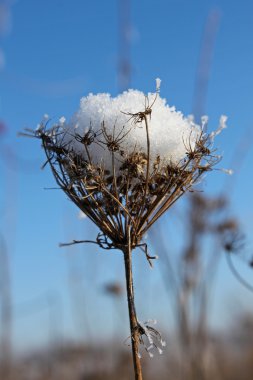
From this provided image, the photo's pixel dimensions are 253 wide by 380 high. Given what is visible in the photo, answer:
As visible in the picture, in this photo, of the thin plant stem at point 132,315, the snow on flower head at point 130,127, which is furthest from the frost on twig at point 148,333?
the snow on flower head at point 130,127

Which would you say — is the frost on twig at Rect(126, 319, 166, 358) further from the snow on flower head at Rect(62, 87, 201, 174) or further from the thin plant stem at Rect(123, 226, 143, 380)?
the snow on flower head at Rect(62, 87, 201, 174)

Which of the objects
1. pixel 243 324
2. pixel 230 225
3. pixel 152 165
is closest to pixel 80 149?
pixel 152 165

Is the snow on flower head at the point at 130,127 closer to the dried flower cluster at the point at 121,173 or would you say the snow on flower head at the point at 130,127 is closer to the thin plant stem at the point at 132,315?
the dried flower cluster at the point at 121,173

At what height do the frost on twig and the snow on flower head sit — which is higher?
the snow on flower head

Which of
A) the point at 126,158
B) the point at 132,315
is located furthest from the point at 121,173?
the point at 132,315

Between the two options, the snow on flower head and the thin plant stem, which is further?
the snow on flower head

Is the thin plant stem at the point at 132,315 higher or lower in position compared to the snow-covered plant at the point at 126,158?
lower

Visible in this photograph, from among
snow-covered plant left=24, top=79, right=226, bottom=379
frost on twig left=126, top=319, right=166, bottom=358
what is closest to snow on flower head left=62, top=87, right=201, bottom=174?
snow-covered plant left=24, top=79, right=226, bottom=379

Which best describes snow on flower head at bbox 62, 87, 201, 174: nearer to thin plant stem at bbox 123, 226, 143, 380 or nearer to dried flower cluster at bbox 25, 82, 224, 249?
dried flower cluster at bbox 25, 82, 224, 249

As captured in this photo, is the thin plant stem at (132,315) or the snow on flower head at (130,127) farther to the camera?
the snow on flower head at (130,127)

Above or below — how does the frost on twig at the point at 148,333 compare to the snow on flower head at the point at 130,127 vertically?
below
